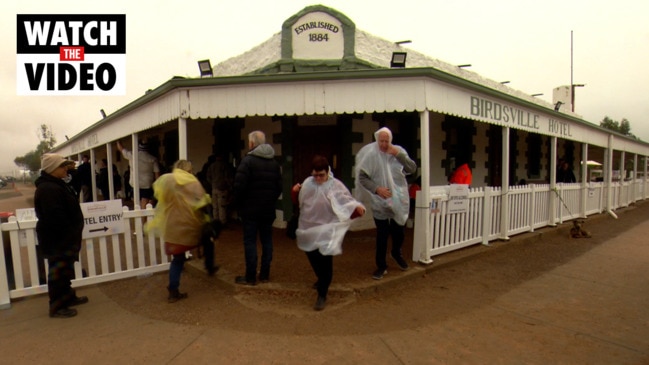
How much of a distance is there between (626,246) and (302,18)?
8181 millimetres

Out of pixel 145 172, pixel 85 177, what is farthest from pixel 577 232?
pixel 85 177

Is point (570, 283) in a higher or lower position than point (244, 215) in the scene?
lower

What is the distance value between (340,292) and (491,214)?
12.6 ft

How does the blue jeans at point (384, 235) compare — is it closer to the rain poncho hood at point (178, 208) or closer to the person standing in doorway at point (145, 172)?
the rain poncho hood at point (178, 208)

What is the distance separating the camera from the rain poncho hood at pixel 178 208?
396cm

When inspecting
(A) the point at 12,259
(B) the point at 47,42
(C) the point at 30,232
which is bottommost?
(A) the point at 12,259

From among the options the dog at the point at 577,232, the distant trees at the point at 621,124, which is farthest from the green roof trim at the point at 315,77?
the distant trees at the point at 621,124

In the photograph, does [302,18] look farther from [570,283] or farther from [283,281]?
[570,283]

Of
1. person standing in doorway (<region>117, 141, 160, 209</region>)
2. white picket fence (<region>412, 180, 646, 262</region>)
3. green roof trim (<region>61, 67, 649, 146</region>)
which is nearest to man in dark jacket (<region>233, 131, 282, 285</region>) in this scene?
green roof trim (<region>61, 67, 649, 146</region>)

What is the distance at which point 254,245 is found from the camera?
165 inches

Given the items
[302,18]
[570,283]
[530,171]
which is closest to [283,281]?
[570,283]

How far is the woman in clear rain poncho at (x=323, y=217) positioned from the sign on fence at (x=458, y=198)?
2.40 m

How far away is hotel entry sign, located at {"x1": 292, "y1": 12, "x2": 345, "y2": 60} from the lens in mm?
7676

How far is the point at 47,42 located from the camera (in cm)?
845
